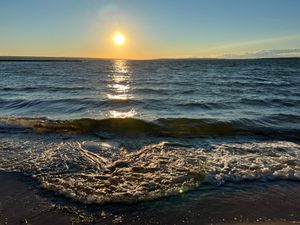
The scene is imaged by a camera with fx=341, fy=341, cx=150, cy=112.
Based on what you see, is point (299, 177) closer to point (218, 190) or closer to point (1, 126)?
point (218, 190)

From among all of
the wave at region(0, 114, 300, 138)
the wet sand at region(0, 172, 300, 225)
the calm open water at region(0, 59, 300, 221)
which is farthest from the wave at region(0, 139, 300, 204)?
the wave at region(0, 114, 300, 138)

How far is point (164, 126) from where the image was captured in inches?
555

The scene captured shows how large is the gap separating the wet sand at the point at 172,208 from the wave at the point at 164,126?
591 centimetres

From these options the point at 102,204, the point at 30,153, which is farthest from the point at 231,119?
the point at 102,204

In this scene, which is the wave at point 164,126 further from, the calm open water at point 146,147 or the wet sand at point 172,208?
the wet sand at point 172,208

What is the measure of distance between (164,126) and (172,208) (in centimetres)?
809

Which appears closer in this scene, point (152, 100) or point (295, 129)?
Result: point (295, 129)

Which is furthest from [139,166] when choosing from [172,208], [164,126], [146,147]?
[164,126]

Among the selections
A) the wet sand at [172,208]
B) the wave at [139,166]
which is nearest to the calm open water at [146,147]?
the wave at [139,166]

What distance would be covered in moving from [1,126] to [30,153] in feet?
16.4

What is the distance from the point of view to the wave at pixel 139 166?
6.99 metres

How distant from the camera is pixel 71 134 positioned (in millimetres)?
12633

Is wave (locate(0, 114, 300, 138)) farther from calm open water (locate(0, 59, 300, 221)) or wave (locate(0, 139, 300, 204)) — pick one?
wave (locate(0, 139, 300, 204))

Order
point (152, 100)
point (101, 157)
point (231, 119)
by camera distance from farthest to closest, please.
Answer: point (152, 100)
point (231, 119)
point (101, 157)
